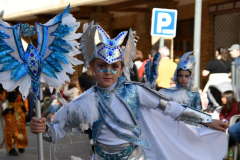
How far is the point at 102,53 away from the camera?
3754 millimetres

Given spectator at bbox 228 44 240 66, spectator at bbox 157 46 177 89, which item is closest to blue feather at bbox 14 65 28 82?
spectator at bbox 157 46 177 89

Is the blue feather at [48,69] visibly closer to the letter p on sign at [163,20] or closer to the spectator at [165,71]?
the letter p on sign at [163,20]

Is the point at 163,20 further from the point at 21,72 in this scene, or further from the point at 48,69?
the point at 21,72

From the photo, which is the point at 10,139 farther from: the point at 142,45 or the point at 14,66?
the point at 142,45

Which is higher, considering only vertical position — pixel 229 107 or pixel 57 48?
pixel 57 48

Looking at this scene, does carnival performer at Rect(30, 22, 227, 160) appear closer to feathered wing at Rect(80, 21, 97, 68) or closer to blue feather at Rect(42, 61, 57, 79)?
feathered wing at Rect(80, 21, 97, 68)

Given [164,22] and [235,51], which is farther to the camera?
[235,51]

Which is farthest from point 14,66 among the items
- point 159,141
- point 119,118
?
point 159,141

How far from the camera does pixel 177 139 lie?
14.3 ft

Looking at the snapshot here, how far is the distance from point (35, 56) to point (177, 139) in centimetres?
172

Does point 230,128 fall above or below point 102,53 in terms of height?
below

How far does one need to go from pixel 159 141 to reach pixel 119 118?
654 mm

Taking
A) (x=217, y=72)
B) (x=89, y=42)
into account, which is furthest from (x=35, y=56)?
(x=217, y=72)

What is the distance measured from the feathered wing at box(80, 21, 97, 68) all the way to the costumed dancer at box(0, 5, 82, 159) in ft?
0.76
